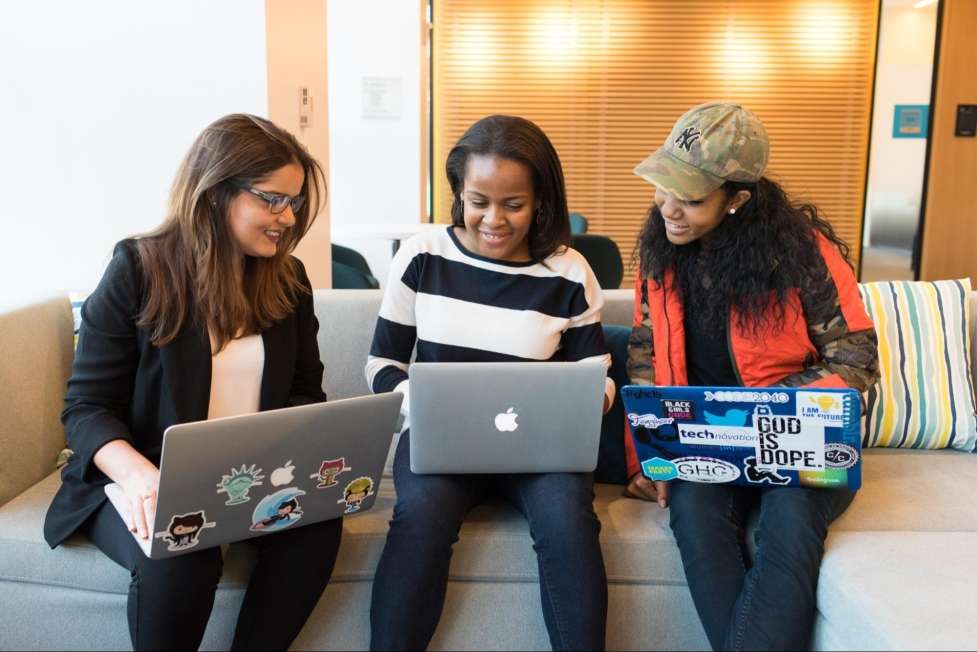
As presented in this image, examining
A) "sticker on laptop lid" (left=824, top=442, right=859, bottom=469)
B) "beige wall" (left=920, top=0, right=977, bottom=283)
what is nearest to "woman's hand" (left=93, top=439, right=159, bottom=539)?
"sticker on laptop lid" (left=824, top=442, right=859, bottom=469)

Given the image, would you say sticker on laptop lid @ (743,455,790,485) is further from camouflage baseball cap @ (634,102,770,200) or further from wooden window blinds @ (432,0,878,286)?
wooden window blinds @ (432,0,878,286)

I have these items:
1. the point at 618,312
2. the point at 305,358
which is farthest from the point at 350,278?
the point at 305,358

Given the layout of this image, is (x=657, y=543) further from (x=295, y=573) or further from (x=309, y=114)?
(x=309, y=114)

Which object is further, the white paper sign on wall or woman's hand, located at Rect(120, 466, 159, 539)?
the white paper sign on wall

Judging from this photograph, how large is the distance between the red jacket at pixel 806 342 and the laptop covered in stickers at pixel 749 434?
197 mm

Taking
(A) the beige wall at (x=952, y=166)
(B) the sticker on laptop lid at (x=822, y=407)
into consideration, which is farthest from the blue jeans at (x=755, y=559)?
(A) the beige wall at (x=952, y=166)

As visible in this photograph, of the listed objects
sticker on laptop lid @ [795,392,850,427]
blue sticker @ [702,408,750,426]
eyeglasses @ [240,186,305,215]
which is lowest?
blue sticker @ [702,408,750,426]

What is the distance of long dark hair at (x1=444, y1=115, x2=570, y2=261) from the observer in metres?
1.81

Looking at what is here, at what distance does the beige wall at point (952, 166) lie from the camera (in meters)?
4.76

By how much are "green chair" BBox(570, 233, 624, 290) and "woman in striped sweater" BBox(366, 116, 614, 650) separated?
1.37 m

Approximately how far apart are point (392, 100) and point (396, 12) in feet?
1.55

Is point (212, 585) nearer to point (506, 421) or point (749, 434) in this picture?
point (506, 421)

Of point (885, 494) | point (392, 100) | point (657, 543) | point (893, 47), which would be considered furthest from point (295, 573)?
point (893, 47)

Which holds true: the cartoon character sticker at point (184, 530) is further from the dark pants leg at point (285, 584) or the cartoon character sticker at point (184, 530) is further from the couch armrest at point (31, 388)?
the couch armrest at point (31, 388)
